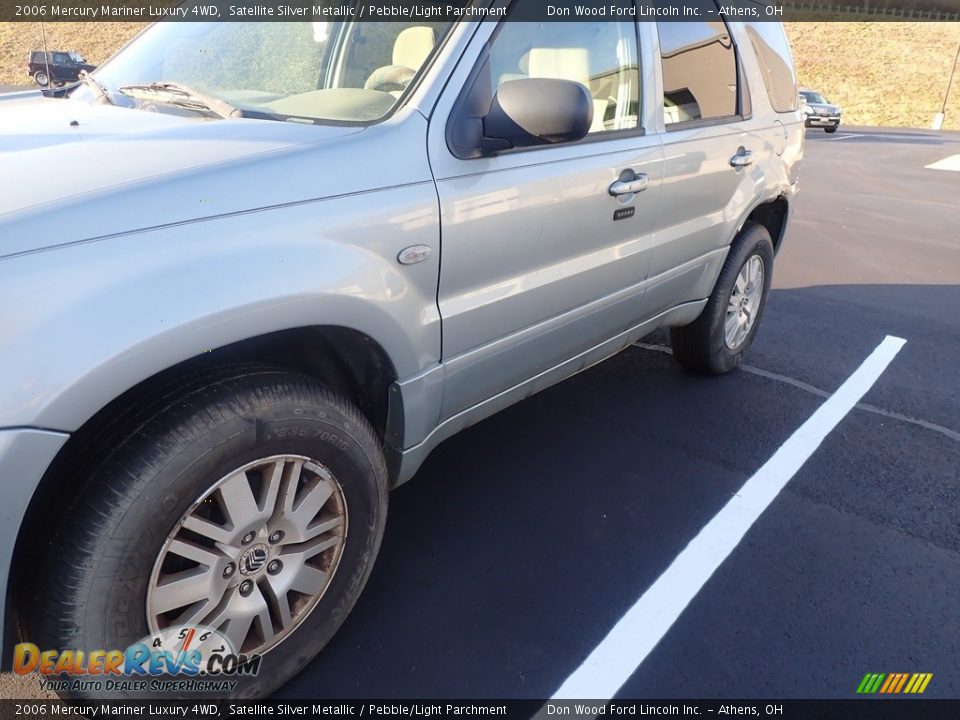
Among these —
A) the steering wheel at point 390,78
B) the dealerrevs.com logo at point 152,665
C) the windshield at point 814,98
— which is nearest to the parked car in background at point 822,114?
the windshield at point 814,98

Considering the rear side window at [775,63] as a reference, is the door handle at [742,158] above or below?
below

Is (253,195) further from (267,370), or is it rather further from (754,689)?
(754,689)

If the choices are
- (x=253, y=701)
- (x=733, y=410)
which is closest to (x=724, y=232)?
(x=733, y=410)

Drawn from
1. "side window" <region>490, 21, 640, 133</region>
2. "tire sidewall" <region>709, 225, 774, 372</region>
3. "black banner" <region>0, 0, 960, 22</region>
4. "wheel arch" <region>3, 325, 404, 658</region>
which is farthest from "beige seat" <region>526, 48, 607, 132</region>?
"tire sidewall" <region>709, 225, 774, 372</region>

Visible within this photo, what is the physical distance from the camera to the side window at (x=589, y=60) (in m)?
2.37

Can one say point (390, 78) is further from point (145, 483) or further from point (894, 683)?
point (894, 683)

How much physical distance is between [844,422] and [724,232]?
3.87 feet

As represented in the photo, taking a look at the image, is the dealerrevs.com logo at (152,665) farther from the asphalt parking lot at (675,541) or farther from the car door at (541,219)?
the car door at (541,219)

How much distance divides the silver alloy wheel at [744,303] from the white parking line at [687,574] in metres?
0.60

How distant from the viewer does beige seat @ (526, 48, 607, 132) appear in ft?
8.17

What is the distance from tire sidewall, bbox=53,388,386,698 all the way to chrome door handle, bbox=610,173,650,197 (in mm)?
1315

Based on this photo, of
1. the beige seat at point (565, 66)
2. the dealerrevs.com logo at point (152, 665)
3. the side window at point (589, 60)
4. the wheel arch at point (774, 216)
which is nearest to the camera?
the dealerrevs.com logo at point (152, 665)

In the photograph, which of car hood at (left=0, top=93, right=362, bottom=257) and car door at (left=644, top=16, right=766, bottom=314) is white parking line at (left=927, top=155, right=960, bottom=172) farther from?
car hood at (left=0, top=93, right=362, bottom=257)

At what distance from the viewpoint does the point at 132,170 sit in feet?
5.17
